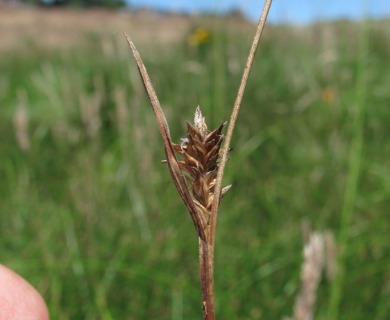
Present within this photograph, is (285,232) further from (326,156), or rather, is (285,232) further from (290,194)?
(326,156)

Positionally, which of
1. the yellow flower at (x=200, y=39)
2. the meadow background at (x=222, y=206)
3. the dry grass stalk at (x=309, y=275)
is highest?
the dry grass stalk at (x=309, y=275)

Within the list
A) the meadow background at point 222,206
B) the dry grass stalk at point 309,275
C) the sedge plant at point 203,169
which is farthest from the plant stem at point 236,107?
the meadow background at point 222,206

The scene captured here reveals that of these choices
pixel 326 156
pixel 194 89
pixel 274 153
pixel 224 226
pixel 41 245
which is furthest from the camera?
pixel 194 89

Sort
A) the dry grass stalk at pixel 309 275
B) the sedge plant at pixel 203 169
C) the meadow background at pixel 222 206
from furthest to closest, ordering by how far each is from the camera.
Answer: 1. the meadow background at pixel 222 206
2. the dry grass stalk at pixel 309 275
3. the sedge plant at pixel 203 169

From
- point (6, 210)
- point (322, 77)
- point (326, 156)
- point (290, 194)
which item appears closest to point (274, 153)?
point (326, 156)

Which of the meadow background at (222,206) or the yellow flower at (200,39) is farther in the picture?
the yellow flower at (200,39)

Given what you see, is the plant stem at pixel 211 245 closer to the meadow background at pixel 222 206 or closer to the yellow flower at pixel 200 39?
the meadow background at pixel 222 206

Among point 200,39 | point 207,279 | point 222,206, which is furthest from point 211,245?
point 200,39
